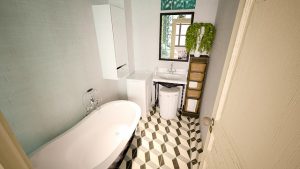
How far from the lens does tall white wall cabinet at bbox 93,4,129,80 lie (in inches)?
75.5

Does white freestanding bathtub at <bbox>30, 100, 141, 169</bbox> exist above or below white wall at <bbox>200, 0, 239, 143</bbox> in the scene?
below

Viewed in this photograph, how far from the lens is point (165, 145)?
214 cm

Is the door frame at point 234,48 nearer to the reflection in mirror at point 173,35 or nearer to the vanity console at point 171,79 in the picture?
the vanity console at point 171,79

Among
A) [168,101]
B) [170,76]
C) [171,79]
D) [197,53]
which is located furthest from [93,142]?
[197,53]

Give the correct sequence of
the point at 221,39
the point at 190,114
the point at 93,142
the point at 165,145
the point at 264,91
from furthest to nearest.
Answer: the point at 190,114, the point at 165,145, the point at 93,142, the point at 221,39, the point at 264,91

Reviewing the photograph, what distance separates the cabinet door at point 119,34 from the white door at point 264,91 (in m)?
1.83

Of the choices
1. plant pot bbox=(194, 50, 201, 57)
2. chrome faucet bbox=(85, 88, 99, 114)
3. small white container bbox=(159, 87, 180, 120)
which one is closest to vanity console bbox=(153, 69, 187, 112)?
small white container bbox=(159, 87, 180, 120)

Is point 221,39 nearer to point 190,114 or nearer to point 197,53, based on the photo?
point 197,53

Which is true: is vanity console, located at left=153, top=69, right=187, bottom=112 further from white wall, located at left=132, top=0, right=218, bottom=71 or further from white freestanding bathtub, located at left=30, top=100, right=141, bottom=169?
white freestanding bathtub, located at left=30, top=100, right=141, bottom=169

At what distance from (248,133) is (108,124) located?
206cm

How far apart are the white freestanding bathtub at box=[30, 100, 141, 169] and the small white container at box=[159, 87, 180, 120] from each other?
703mm

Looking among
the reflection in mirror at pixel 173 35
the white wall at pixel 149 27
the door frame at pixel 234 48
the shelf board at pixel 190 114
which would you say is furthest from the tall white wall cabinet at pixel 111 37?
the door frame at pixel 234 48

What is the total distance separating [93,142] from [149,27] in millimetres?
2330

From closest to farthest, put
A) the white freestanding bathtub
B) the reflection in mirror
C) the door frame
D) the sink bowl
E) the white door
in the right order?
the white door < the door frame < the white freestanding bathtub < the reflection in mirror < the sink bowl
